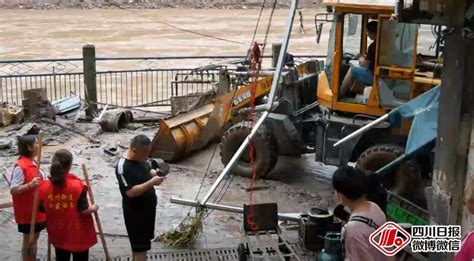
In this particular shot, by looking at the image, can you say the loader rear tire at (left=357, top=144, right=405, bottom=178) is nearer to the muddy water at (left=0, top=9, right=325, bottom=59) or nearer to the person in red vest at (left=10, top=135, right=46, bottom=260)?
the person in red vest at (left=10, top=135, right=46, bottom=260)

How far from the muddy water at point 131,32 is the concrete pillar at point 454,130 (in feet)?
83.2

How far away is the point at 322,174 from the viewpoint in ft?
37.7

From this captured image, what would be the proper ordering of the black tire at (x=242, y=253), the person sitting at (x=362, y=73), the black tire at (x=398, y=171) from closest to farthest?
the black tire at (x=242, y=253)
the black tire at (x=398, y=171)
the person sitting at (x=362, y=73)

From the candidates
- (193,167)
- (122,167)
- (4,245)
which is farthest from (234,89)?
(122,167)

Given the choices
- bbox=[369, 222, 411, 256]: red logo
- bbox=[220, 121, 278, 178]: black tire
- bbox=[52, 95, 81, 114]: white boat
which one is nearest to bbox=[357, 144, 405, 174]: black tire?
bbox=[220, 121, 278, 178]: black tire

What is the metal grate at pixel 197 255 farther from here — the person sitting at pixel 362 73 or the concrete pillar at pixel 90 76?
the concrete pillar at pixel 90 76

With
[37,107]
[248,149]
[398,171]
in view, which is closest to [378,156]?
[398,171]

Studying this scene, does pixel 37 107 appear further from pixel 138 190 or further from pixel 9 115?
pixel 138 190

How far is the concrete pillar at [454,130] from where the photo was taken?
5.60m

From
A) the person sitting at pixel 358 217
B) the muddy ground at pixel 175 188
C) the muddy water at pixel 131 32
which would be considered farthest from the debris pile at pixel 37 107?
the muddy water at pixel 131 32

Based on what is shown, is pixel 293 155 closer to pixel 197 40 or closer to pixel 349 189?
pixel 349 189

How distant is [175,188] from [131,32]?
103 feet

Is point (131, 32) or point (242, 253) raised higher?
point (242, 253)

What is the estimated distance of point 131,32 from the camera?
135 ft
